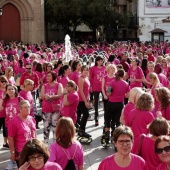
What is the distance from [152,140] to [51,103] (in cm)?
392

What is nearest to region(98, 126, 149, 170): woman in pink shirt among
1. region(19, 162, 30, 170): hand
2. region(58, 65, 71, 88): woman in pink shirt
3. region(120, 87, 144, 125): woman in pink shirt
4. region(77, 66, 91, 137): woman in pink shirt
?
region(19, 162, 30, 170): hand

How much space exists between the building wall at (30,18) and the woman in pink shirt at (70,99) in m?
31.2

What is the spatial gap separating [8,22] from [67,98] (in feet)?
107

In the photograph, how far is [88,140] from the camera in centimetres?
959

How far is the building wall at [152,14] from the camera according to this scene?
43.3 metres

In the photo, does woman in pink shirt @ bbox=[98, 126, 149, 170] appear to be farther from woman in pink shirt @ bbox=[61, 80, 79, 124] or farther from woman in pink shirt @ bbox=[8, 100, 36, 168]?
woman in pink shirt @ bbox=[61, 80, 79, 124]

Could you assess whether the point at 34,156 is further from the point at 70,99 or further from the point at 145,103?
the point at 70,99

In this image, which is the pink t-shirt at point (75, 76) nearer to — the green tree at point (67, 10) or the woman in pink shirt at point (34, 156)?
the woman in pink shirt at point (34, 156)

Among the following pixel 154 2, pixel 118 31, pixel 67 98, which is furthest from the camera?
pixel 118 31

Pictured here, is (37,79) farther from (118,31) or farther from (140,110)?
(118,31)

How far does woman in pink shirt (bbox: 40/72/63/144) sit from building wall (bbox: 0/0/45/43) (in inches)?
1218

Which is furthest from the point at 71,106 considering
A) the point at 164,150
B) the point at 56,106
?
the point at 164,150

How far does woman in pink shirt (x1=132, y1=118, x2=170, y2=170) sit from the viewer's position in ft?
16.4

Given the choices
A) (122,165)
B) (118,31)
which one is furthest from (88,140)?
(118,31)
